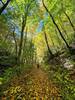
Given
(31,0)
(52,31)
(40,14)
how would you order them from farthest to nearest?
(52,31)
(40,14)
(31,0)

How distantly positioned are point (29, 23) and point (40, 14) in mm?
2894

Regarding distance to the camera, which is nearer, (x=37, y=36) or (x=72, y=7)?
(x=72, y=7)

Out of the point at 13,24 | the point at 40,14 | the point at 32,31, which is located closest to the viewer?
the point at 13,24

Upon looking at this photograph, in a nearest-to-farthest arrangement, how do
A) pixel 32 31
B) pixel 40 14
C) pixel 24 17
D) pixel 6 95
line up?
pixel 6 95
pixel 24 17
pixel 40 14
pixel 32 31

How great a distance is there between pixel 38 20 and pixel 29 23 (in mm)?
1608

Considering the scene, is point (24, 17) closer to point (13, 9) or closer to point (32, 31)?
point (13, 9)

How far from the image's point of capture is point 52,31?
37.8m

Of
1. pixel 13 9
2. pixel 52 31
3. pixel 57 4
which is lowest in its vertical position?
pixel 52 31

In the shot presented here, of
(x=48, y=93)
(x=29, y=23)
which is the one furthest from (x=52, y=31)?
(x=48, y=93)

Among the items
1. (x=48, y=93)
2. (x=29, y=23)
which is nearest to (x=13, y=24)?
(x=29, y=23)

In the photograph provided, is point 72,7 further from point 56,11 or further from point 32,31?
point 32,31

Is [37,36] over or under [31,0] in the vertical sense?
under

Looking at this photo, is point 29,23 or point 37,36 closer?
point 29,23

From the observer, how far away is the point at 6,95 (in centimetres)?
786
